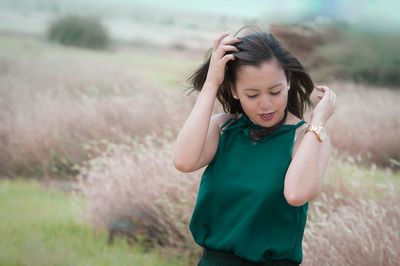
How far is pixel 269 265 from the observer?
101 inches

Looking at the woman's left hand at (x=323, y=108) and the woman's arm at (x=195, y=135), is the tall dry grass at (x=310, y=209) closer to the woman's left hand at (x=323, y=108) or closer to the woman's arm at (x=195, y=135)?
the woman's left hand at (x=323, y=108)

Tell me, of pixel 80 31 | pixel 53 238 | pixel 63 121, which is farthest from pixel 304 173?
pixel 80 31

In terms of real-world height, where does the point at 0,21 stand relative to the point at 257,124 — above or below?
below

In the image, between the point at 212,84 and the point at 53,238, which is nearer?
the point at 212,84

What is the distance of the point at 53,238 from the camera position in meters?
5.12

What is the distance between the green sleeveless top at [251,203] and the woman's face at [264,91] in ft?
0.26

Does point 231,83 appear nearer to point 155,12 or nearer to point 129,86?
point 129,86

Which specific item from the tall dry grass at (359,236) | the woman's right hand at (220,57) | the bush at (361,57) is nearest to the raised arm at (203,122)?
the woman's right hand at (220,57)

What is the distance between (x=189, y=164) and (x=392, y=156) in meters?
4.44

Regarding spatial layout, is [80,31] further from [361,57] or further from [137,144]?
[137,144]

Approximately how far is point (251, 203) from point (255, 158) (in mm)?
158

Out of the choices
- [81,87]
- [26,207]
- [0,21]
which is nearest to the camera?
[26,207]

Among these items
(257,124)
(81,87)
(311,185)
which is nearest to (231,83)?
(257,124)

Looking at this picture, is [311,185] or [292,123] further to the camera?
[292,123]
